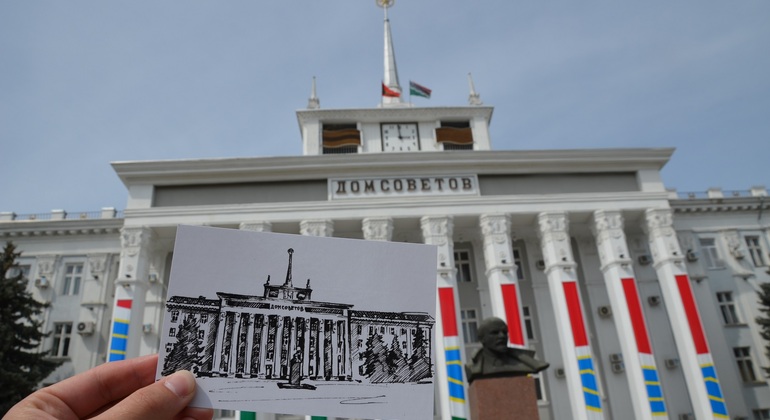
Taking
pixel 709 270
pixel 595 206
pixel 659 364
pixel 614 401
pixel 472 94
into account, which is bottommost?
pixel 614 401

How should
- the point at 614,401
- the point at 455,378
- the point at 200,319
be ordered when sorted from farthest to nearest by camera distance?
1. the point at 614,401
2. the point at 455,378
3. the point at 200,319

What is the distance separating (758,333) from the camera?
24.2 m

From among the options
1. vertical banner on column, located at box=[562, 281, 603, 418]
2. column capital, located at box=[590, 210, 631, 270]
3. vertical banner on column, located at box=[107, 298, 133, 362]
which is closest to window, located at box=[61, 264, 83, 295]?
vertical banner on column, located at box=[107, 298, 133, 362]

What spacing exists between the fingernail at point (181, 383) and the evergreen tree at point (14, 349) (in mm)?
18132

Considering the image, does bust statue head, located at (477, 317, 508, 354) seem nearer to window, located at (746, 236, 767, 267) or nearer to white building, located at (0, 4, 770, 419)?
white building, located at (0, 4, 770, 419)

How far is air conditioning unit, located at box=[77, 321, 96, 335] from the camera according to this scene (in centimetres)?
2286

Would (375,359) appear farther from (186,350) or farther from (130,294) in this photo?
(130,294)

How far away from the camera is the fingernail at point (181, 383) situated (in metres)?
2.12

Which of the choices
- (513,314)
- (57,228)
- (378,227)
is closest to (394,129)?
(378,227)

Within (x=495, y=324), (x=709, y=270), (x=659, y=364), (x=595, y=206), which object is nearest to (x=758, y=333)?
(x=709, y=270)

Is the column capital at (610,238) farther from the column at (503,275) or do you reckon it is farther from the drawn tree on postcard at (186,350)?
the drawn tree on postcard at (186,350)

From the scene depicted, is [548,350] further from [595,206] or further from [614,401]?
[595,206]

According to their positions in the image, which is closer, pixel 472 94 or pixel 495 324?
pixel 495 324

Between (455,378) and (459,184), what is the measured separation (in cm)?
871
